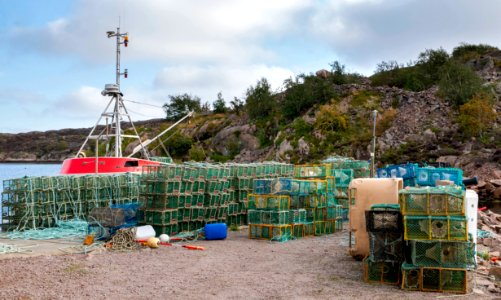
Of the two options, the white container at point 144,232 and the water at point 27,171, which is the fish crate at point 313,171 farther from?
the water at point 27,171

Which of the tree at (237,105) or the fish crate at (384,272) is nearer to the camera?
the fish crate at (384,272)

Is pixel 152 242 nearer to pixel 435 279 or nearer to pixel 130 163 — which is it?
pixel 435 279

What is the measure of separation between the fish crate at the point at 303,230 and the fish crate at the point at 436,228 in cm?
687

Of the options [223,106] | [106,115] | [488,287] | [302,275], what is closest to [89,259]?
[302,275]

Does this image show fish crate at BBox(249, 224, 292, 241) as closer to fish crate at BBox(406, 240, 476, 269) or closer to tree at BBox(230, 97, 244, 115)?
fish crate at BBox(406, 240, 476, 269)

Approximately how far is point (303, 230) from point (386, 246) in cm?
671

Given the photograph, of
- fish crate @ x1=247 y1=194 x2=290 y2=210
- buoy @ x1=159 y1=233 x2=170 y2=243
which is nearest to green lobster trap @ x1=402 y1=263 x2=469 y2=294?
fish crate @ x1=247 y1=194 x2=290 y2=210

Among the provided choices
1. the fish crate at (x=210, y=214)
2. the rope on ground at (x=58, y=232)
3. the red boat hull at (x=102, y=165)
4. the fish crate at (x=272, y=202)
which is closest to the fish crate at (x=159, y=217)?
the fish crate at (x=210, y=214)

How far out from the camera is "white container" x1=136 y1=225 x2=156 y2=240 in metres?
15.7

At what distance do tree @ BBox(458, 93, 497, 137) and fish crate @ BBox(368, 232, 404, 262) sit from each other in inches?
1532

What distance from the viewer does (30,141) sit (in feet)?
489

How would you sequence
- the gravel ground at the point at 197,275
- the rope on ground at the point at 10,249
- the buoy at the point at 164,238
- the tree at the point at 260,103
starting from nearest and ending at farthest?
the gravel ground at the point at 197,275 < the rope on ground at the point at 10,249 < the buoy at the point at 164,238 < the tree at the point at 260,103

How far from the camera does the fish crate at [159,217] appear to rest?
17.0m

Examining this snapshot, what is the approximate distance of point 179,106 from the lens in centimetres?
8925
